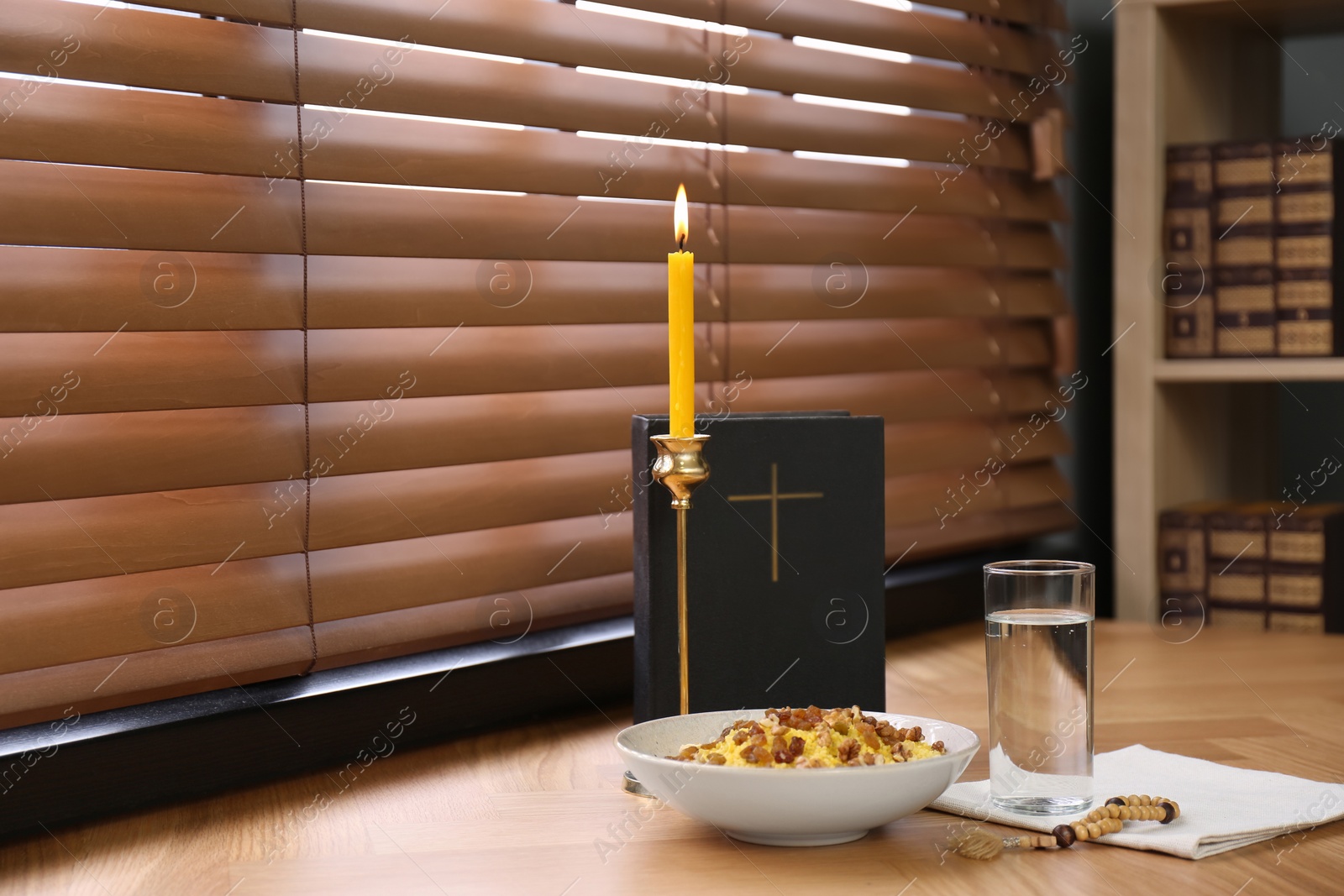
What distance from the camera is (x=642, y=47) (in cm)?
135

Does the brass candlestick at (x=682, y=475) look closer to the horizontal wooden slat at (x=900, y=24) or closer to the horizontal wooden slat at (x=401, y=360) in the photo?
the horizontal wooden slat at (x=401, y=360)

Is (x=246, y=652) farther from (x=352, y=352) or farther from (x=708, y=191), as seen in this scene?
(x=708, y=191)

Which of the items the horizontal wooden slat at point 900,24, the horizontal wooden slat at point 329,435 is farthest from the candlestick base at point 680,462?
the horizontal wooden slat at point 900,24

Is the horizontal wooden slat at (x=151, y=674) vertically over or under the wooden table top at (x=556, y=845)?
over

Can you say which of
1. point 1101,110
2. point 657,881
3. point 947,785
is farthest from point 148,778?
point 1101,110

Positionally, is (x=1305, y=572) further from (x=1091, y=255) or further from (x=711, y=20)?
(x=711, y=20)

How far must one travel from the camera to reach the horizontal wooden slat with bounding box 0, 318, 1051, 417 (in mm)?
977

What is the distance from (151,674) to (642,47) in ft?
2.56

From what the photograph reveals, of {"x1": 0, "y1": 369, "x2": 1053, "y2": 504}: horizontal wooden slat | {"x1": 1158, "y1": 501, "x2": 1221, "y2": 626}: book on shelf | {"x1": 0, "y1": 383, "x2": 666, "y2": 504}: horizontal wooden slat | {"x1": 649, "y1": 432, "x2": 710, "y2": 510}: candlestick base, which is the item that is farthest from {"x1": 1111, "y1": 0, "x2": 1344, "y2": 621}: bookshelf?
{"x1": 649, "y1": 432, "x2": 710, "y2": 510}: candlestick base

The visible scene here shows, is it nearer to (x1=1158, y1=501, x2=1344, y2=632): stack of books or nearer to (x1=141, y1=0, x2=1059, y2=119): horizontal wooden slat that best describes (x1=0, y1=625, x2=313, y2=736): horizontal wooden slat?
(x1=141, y1=0, x2=1059, y2=119): horizontal wooden slat

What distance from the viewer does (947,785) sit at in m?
0.85

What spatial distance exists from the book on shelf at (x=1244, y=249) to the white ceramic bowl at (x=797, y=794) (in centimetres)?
111

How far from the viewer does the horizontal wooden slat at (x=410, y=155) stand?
38.3 inches

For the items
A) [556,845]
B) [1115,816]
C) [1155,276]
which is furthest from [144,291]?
[1155,276]
